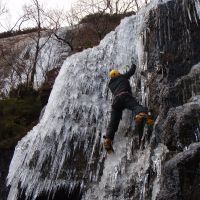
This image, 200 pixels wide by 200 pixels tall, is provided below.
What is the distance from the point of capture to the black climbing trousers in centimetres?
1066

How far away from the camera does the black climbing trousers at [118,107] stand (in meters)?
10.7

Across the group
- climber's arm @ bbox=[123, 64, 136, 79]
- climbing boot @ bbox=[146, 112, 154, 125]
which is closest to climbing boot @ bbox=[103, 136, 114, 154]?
climbing boot @ bbox=[146, 112, 154, 125]

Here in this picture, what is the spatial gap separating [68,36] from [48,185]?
42.2 feet

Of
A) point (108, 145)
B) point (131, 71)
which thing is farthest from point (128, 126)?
point (131, 71)

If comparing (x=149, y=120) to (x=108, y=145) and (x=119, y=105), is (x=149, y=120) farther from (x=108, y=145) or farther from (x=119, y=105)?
(x=108, y=145)

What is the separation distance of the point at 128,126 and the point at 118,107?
0.50m

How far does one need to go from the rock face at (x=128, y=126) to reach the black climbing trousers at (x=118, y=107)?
0.30 metres

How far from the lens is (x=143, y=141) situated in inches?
403

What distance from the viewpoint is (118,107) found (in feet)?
35.6

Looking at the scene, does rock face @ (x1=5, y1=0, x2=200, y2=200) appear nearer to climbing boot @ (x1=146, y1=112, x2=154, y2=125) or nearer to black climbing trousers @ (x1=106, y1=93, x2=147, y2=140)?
climbing boot @ (x1=146, y1=112, x2=154, y2=125)

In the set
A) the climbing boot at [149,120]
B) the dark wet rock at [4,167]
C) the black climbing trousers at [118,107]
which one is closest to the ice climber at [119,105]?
the black climbing trousers at [118,107]

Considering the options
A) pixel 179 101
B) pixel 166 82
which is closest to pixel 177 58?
pixel 166 82

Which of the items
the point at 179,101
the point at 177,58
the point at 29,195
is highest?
the point at 177,58

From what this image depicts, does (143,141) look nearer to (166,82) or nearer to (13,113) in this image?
(166,82)
